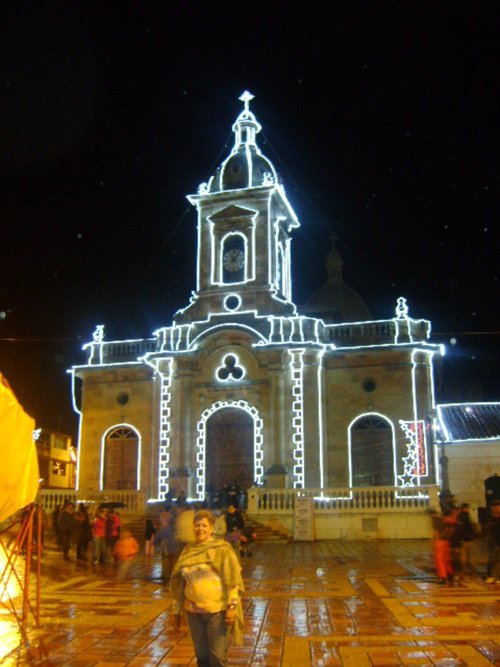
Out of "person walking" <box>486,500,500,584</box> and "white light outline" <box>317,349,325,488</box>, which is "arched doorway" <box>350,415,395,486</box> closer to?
"white light outline" <box>317,349,325,488</box>

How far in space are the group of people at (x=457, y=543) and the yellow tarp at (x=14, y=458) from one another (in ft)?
27.7

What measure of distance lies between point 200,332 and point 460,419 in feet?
42.2

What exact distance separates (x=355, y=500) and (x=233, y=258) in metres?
14.2

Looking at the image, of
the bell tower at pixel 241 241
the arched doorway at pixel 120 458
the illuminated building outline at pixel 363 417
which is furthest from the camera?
the bell tower at pixel 241 241

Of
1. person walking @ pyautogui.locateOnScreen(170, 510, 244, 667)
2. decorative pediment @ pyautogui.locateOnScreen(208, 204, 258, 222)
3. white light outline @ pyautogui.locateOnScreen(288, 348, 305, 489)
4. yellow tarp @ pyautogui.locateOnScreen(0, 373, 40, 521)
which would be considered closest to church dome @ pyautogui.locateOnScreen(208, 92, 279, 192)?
decorative pediment @ pyautogui.locateOnScreen(208, 204, 258, 222)

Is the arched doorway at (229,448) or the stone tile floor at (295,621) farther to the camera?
the arched doorway at (229,448)

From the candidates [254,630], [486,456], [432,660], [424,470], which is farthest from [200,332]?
[432,660]

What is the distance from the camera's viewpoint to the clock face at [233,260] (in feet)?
118

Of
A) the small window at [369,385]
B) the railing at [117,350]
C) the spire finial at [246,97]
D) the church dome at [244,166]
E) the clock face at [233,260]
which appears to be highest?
the spire finial at [246,97]

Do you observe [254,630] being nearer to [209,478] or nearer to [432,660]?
[432,660]

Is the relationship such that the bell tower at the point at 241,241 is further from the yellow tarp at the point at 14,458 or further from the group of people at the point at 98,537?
the yellow tarp at the point at 14,458

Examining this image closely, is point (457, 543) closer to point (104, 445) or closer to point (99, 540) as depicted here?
point (99, 540)

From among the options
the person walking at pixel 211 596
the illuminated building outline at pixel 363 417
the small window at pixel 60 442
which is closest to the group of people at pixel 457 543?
the person walking at pixel 211 596

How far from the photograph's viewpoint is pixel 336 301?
151ft
